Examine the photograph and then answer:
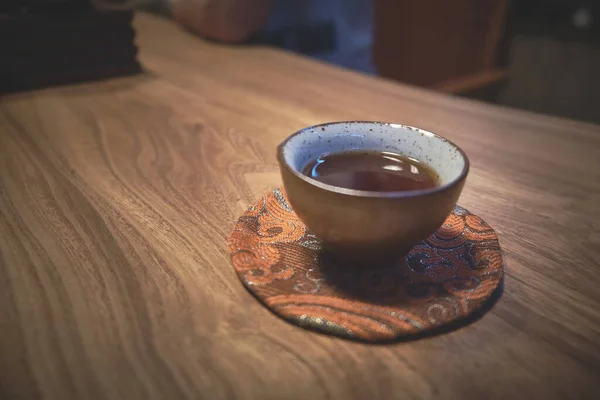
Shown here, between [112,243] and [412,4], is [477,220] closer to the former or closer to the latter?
[112,243]

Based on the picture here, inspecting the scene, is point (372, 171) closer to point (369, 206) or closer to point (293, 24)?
point (369, 206)

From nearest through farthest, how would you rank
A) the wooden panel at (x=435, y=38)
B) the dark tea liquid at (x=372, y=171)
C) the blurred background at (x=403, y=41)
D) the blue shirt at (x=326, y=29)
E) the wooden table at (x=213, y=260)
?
the wooden table at (x=213, y=260) < the dark tea liquid at (x=372, y=171) < the blurred background at (x=403, y=41) < the blue shirt at (x=326, y=29) < the wooden panel at (x=435, y=38)

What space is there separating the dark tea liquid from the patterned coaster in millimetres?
70

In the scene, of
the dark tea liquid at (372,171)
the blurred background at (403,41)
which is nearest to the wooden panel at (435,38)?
the blurred background at (403,41)

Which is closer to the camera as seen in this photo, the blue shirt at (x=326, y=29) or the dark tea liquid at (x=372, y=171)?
the dark tea liquid at (x=372, y=171)

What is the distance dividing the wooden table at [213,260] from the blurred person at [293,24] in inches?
24.3

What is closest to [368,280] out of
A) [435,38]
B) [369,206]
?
[369,206]

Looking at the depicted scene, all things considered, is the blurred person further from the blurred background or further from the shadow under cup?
the shadow under cup

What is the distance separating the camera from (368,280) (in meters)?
0.47

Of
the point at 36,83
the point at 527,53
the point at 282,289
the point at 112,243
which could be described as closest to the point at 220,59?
the point at 36,83

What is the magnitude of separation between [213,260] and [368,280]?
16 centimetres

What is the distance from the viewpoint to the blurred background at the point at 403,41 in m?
1.10

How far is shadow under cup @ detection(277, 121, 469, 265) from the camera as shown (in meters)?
0.41

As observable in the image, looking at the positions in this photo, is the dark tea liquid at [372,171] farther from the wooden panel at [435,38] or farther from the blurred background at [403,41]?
the wooden panel at [435,38]
